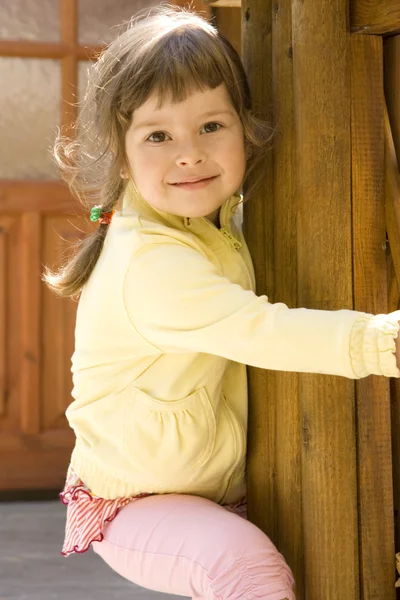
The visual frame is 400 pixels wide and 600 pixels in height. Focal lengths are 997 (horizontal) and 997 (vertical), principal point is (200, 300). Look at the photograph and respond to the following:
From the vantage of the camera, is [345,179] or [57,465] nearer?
[345,179]

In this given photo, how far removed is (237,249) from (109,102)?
1.27ft

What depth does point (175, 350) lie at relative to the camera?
6.10 feet

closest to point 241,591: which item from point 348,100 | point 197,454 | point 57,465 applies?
point 197,454

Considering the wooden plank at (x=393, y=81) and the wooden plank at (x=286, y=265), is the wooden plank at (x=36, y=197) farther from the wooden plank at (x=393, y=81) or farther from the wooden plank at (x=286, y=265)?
the wooden plank at (x=393, y=81)

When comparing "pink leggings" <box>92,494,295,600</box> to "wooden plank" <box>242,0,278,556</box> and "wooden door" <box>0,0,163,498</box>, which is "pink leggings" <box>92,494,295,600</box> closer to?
"wooden plank" <box>242,0,278,556</box>

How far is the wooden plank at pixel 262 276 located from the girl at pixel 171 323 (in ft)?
0.10

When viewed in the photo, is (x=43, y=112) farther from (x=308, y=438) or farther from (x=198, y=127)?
(x=308, y=438)

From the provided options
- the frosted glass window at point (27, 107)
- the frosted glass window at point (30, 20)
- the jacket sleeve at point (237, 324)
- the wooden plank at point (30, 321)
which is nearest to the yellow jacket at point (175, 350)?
the jacket sleeve at point (237, 324)

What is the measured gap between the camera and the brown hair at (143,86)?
1865mm

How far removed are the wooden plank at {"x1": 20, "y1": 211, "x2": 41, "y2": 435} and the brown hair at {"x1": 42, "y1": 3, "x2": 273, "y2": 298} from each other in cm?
196

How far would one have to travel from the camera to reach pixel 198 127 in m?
1.88

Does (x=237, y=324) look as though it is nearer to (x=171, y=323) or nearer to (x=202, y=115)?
(x=171, y=323)

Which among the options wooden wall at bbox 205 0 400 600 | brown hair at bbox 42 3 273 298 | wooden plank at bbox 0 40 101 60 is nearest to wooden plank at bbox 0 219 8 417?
wooden plank at bbox 0 40 101 60

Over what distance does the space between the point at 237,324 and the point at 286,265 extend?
265 millimetres
